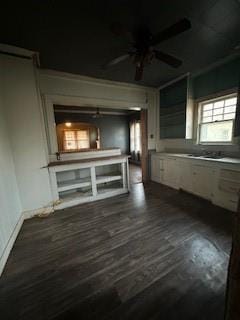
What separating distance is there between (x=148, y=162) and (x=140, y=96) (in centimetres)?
192

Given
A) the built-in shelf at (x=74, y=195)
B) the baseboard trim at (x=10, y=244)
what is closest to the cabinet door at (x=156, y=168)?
the built-in shelf at (x=74, y=195)

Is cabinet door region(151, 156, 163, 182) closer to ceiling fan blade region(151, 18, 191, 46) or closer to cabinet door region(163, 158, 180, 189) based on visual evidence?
cabinet door region(163, 158, 180, 189)

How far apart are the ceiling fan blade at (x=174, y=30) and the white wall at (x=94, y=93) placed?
1845 mm

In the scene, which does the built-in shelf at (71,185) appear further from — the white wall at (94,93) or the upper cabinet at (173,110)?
the upper cabinet at (173,110)

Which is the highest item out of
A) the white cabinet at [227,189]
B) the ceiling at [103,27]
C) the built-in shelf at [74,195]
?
the ceiling at [103,27]

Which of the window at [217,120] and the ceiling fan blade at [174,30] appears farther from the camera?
the window at [217,120]

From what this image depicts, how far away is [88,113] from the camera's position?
22.5ft

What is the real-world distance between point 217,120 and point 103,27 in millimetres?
2856

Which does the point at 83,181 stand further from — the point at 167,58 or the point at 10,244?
the point at 167,58

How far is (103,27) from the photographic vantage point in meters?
1.87

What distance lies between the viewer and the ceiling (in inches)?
62.6

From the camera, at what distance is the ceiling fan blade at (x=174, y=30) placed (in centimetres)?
147

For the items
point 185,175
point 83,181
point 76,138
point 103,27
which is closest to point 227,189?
point 185,175

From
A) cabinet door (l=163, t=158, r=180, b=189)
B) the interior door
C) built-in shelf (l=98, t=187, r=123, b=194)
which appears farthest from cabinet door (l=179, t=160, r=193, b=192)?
built-in shelf (l=98, t=187, r=123, b=194)
